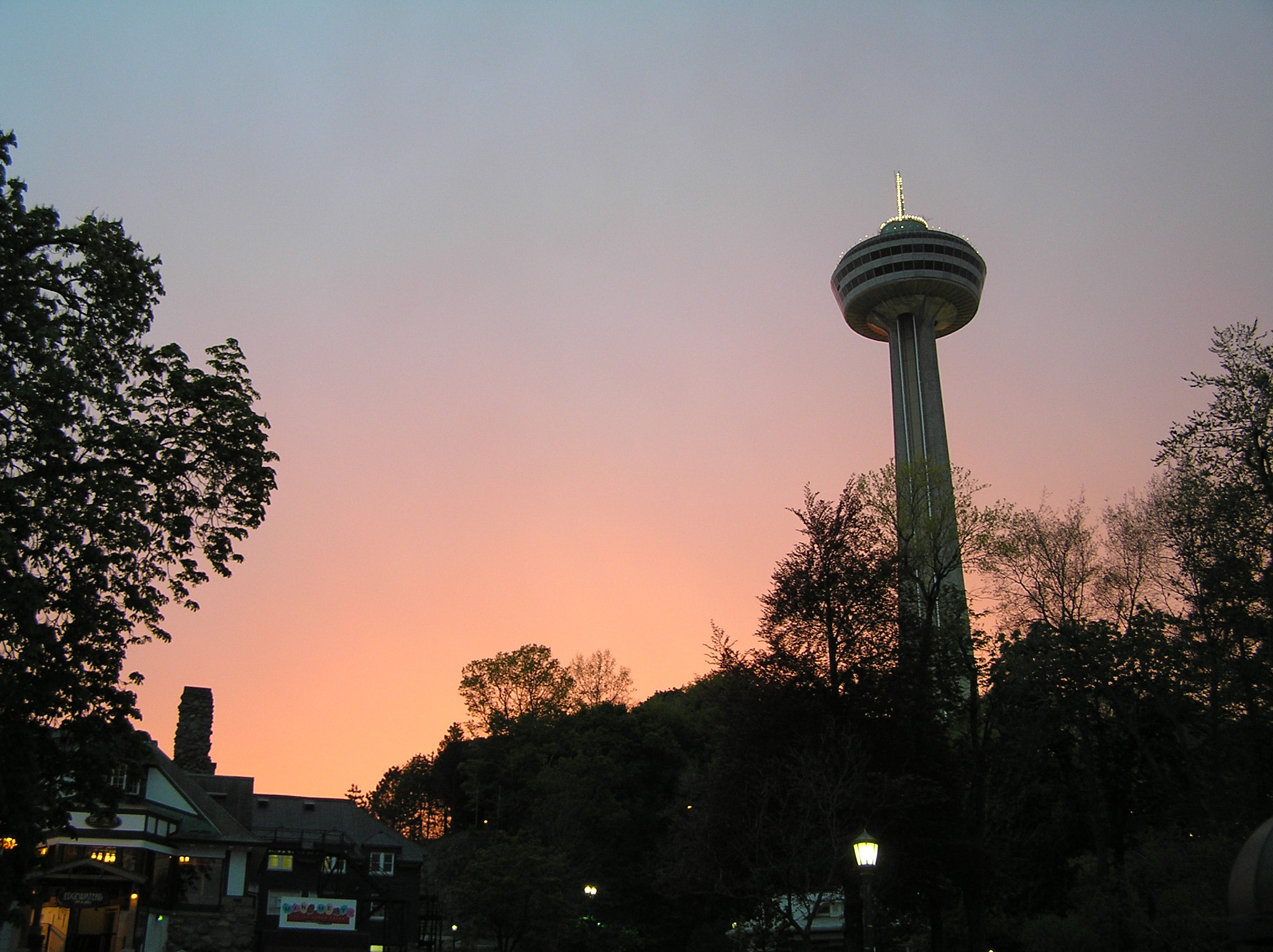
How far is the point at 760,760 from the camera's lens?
28.6 meters

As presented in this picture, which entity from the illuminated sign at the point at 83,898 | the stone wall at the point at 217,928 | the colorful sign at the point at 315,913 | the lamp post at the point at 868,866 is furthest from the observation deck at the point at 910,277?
the lamp post at the point at 868,866

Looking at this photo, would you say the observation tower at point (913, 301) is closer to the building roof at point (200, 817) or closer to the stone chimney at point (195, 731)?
the stone chimney at point (195, 731)

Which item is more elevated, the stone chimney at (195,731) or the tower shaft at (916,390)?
the tower shaft at (916,390)

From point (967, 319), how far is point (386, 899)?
93882 mm

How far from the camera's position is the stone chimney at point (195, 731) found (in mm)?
45938

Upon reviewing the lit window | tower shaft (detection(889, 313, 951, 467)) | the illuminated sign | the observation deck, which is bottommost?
the illuminated sign

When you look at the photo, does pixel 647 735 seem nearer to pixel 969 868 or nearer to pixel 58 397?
pixel 969 868

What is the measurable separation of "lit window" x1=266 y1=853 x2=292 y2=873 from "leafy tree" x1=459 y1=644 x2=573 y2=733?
30438 mm

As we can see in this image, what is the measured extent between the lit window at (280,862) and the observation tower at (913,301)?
71307 mm

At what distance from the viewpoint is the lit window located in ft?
125

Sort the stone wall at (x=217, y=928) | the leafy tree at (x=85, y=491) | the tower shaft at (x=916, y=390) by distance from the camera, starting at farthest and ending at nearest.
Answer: the tower shaft at (x=916, y=390)
the stone wall at (x=217, y=928)
the leafy tree at (x=85, y=491)

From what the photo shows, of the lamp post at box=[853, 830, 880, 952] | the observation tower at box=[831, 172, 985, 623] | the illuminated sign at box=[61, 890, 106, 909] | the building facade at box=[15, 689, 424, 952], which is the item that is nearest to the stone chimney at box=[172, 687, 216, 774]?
the building facade at box=[15, 689, 424, 952]

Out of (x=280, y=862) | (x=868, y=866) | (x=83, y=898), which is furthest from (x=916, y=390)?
(x=868, y=866)

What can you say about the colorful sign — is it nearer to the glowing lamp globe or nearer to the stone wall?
the stone wall
